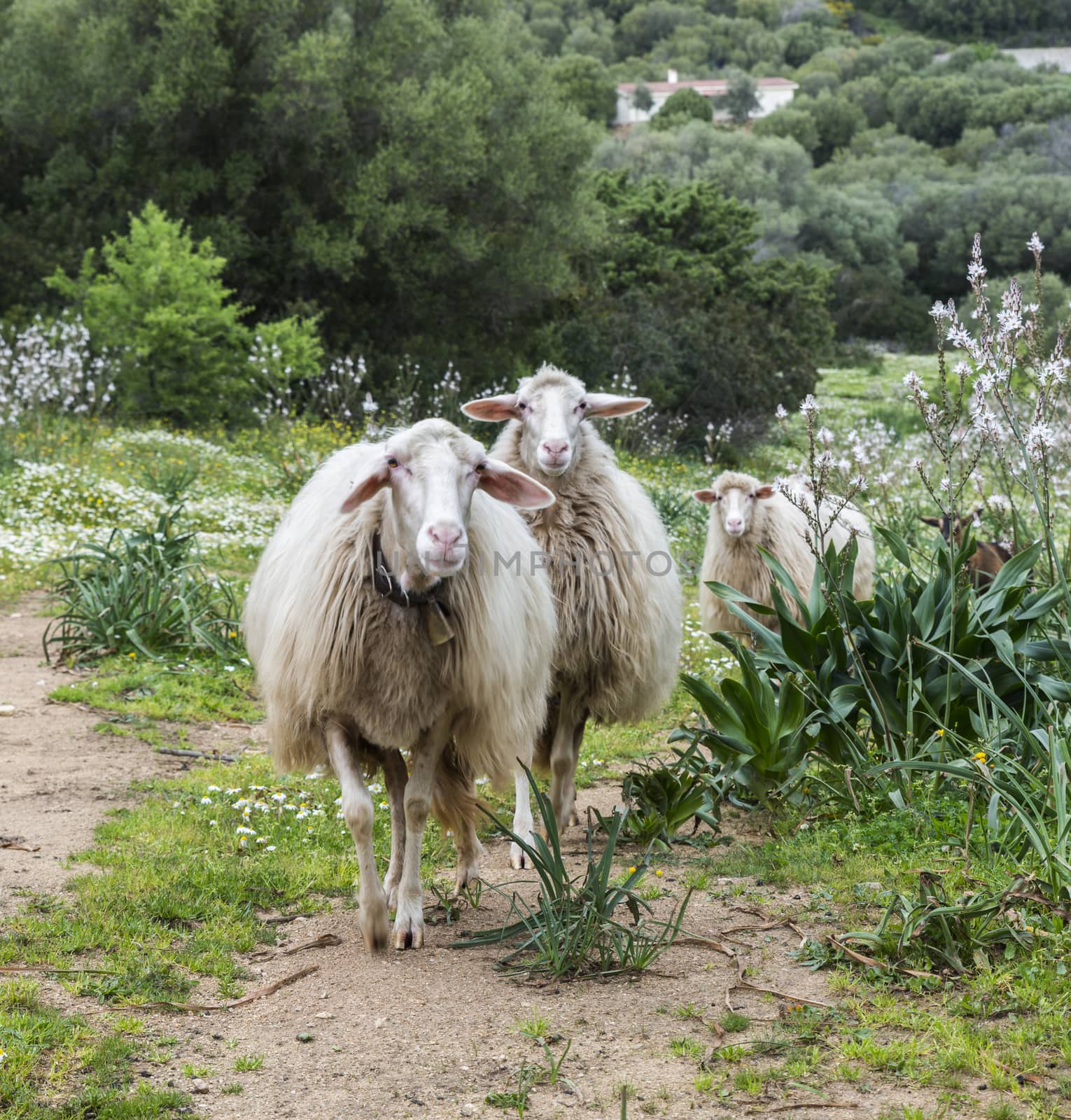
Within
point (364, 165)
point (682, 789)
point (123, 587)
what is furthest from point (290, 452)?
point (682, 789)

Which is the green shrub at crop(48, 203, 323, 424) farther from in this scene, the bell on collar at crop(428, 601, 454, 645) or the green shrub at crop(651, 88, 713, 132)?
the green shrub at crop(651, 88, 713, 132)

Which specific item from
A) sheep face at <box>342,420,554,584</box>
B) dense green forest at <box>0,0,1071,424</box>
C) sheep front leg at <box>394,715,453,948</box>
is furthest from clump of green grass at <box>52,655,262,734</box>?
dense green forest at <box>0,0,1071,424</box>

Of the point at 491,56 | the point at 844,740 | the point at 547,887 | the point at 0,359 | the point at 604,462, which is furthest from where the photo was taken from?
the point at 491,56

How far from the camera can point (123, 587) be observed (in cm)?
784

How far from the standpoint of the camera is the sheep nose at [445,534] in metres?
3.55

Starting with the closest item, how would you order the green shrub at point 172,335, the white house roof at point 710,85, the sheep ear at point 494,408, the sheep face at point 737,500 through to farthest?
the sheep ear at point 494,408 → the sheep face at point 737,500 → the green shrub at point 172,335 → the white house roof at point 710,85

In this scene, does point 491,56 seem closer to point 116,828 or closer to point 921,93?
point 116,828

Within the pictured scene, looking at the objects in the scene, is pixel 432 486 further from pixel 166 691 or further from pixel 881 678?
pixel 166 691

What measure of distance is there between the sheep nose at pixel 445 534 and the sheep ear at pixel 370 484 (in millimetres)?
384

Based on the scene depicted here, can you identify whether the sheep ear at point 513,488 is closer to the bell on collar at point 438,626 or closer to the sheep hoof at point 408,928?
the bell on collar at point 438,626

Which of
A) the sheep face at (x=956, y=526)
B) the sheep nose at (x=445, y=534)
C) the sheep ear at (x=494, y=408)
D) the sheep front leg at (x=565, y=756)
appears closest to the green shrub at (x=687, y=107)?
the sheep face at (x=956, y=526)

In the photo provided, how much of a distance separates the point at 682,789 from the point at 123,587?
14.7 ft

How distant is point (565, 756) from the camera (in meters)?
5.26

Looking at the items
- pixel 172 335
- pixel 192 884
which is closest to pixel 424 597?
pixel 192 884
